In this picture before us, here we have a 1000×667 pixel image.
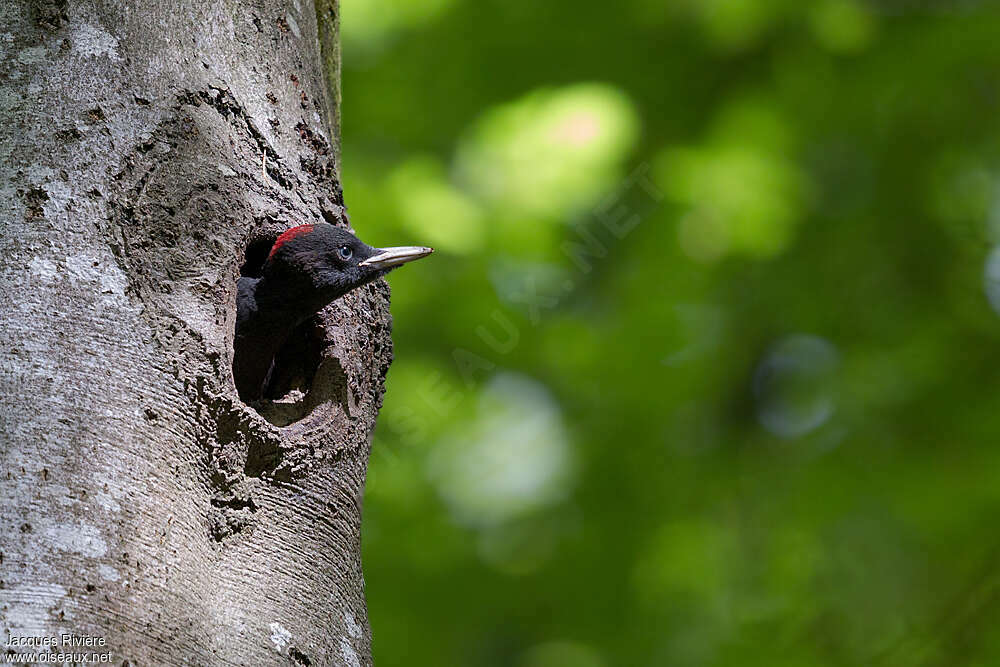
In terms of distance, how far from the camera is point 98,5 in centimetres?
193

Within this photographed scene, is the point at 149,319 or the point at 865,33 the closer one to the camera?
the point at 149,319

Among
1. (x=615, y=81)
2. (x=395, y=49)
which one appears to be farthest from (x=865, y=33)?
(x=395, y=49)

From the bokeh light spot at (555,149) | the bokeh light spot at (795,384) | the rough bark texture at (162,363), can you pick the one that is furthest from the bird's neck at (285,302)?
the bokeh light spot at (795,384)

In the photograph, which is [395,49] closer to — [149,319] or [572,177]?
[572,177]

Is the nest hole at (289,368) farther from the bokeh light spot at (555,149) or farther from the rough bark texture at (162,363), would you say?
the bokeh light spot at (555,149)

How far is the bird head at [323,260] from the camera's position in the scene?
218 cm

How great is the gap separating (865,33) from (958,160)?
772 mm

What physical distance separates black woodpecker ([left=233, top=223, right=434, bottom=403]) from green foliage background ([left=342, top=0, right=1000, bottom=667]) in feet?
7.37

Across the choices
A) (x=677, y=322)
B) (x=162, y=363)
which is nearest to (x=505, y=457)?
(x=677, y=322)

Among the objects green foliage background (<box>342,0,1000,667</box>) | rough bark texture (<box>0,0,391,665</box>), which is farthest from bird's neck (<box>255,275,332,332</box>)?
green foliage background (<box>342,0,1000,667</box>)

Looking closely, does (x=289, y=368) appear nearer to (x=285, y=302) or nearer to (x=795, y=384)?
(x=285, y=302)

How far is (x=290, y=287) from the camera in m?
2.25

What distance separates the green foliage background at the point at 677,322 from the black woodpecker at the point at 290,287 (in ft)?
7.37

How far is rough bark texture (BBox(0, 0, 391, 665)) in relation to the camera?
1.47m
